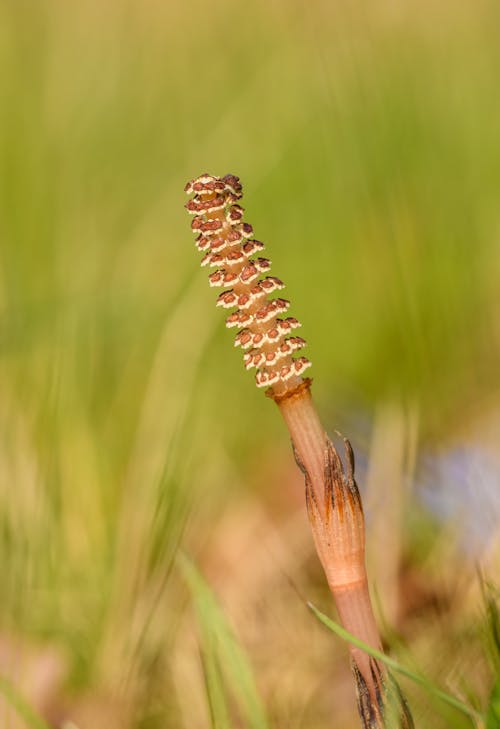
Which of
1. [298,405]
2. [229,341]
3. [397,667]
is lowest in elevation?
[397,667]

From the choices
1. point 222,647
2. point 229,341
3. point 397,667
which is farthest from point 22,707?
point 229,341

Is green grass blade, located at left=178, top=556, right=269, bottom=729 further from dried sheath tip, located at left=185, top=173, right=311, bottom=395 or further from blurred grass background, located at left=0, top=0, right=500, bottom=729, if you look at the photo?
dried sheath tip, located at left=185, top=173, right=311, bottom=395

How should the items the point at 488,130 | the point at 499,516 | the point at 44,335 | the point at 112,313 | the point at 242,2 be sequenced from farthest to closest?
1. the point at 242,2
2. the point at 488,130
3. the point at 112,313
4. the point at 44,335
5. the point at 499,516

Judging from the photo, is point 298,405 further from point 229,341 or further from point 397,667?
point 229,341

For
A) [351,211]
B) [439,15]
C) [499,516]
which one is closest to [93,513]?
[499,516]

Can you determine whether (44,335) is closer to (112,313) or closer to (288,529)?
(112,313)

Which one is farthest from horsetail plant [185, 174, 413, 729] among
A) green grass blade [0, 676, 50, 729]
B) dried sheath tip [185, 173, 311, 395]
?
green grass blade [0, 676, 50, 729]

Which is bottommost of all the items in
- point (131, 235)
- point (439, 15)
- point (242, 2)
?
point (131, 235)
